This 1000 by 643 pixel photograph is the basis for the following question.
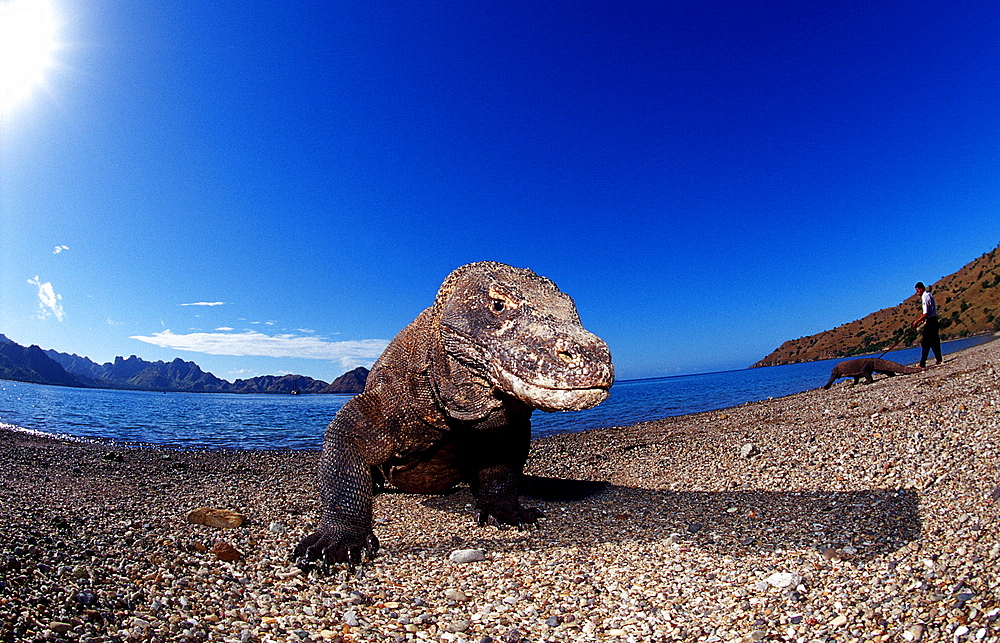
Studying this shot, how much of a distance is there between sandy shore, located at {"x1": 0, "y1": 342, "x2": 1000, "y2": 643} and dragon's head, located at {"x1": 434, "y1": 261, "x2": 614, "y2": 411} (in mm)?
1491

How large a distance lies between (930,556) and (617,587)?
223 cm

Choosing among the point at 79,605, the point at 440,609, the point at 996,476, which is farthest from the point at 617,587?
the point at 996,476

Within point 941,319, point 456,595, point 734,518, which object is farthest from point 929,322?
point 941,319

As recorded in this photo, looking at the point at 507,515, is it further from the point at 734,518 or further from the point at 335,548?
the point at 734,518

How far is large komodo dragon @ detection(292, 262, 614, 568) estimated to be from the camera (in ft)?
12.2

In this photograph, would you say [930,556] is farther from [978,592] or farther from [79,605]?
[79,605]

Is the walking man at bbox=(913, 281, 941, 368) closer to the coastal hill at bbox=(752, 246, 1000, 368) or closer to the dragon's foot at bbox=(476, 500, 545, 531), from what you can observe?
the coastal hill at bbox=(752, 246, 1000, 368)

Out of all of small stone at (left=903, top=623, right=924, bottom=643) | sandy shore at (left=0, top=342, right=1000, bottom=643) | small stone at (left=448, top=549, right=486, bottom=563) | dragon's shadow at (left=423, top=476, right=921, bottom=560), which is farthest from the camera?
small stone at (left=448, top=549, right=486, bottom=563)

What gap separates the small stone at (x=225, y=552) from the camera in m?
4.40

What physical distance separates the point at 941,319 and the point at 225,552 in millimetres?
82042

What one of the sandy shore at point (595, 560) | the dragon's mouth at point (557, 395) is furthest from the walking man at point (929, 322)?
the dragon's mouth at point (557, 395)

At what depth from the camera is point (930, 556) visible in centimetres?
364

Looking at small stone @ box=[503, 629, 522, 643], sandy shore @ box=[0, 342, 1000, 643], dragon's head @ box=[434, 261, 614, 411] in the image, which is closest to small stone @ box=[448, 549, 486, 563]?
sandy shore @ box=[0, 342, 1000, 643]

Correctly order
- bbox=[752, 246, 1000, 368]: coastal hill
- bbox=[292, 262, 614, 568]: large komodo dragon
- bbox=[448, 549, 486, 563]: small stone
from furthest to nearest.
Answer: bbox=[752, 246, 1000, 368]: coastal hill → bbox=[448, 549, 486, 563]: small stone → bbox=[292, 262, 614, 568]: large komodo dragon
